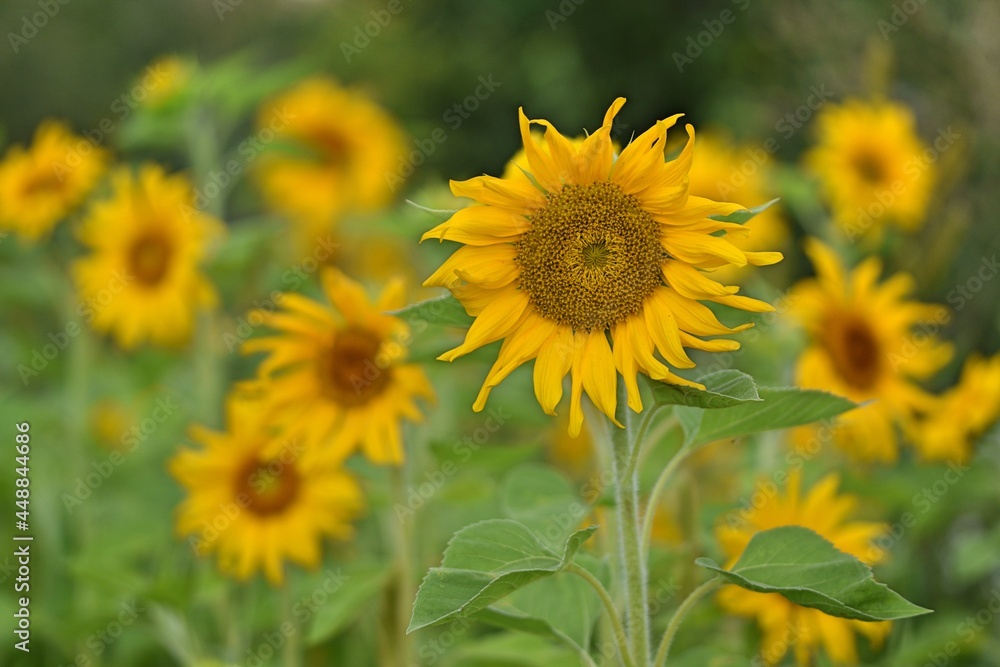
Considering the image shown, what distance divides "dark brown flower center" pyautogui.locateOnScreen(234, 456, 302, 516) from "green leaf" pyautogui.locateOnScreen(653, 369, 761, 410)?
1.06 m

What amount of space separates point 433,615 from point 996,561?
127 centimetres

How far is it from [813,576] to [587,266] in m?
0.37

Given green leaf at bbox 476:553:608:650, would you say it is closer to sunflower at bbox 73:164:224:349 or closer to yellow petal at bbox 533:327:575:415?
yellow petal at bbox 533:327:575:415

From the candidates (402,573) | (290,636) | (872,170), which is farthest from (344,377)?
(872,170)

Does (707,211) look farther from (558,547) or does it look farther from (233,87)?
(233,87)

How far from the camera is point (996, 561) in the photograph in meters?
1.83

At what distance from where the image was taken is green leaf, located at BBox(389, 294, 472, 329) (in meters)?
1.11

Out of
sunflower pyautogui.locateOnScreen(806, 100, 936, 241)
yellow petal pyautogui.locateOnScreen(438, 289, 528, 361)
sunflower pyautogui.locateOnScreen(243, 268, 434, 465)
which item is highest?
sunflower pyautogui.locateOnScreen(806, 100, 936, 241)

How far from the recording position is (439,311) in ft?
3.69

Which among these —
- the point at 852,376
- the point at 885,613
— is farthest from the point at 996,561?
the point at 885,613

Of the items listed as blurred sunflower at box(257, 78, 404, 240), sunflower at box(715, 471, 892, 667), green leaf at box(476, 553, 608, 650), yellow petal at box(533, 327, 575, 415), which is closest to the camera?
yellow petal at box(533, 327, 575, 415)

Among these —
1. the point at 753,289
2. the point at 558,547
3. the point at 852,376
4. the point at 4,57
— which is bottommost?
the point at 558,547

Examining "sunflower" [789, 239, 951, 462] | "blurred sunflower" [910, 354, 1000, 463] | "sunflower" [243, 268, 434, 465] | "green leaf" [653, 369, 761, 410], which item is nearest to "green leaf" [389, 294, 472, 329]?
"green leaf" [653, 369, 761, 410]

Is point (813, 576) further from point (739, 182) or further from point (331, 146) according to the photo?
point (331, 146)
